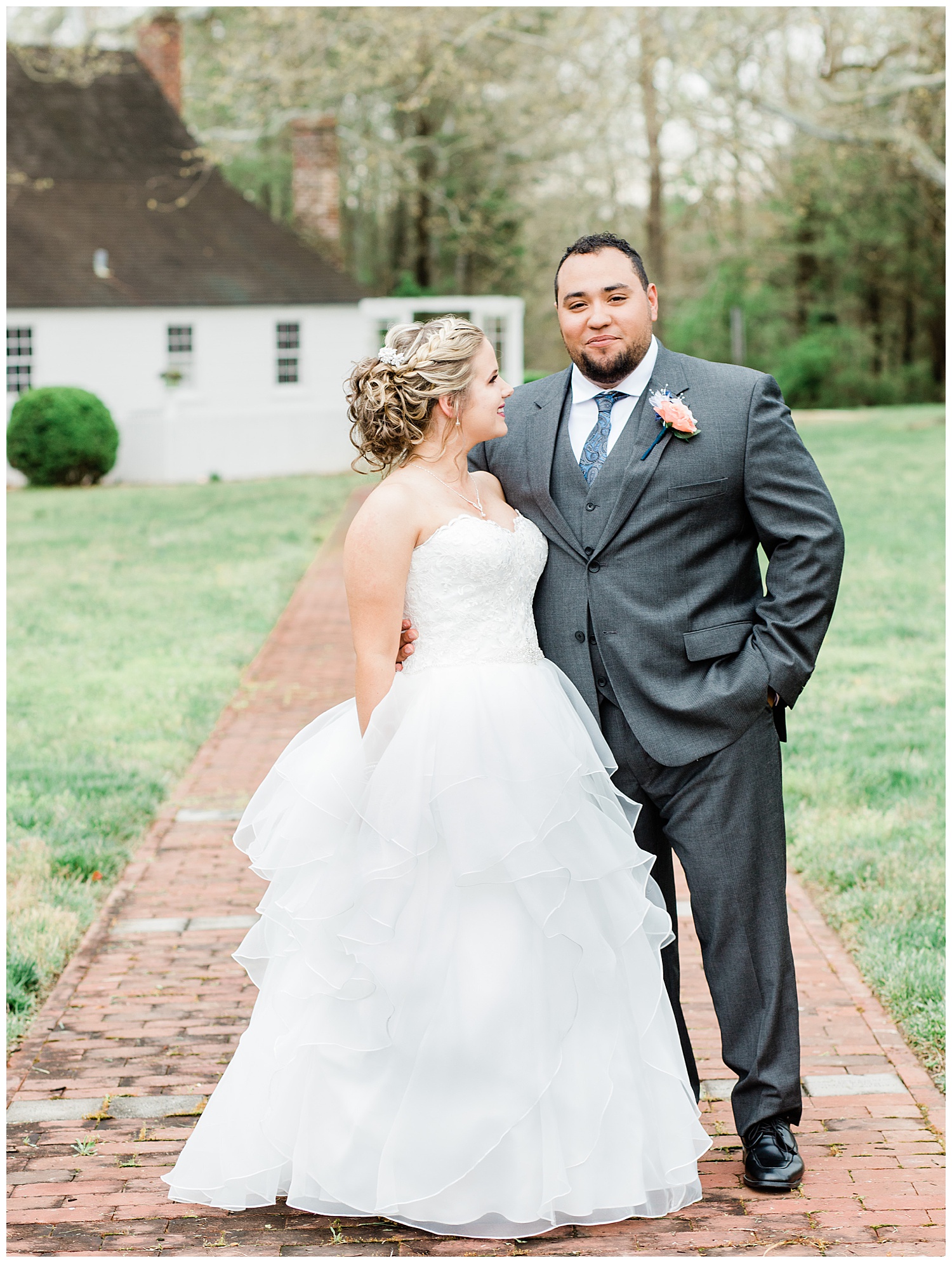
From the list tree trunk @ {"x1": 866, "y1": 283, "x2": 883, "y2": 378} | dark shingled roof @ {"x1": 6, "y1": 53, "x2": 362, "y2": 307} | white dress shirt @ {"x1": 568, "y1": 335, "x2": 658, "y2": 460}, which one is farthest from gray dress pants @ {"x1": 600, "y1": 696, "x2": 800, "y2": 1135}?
tree trunk @ {"x1": 866, "y1": 283, "x2": 883, "y2": 378}

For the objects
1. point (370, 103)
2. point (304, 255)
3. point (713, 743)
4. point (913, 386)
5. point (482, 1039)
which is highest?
point (370, 103)

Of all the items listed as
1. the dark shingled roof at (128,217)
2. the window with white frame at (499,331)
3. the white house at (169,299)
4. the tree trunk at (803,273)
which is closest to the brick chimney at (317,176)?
the white house at (169,299)

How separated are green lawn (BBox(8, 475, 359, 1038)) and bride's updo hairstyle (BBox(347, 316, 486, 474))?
2.46m

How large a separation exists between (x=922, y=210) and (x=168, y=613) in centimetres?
2930

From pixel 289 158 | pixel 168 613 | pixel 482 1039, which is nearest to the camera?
pixel 482 1039

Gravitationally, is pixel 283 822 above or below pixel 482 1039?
above

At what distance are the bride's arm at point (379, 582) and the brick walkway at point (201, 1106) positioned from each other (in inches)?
53.0

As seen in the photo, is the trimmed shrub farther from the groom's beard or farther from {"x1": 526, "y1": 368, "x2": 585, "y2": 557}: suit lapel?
the groom's beard

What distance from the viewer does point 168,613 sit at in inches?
498

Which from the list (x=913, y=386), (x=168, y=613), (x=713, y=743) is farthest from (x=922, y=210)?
(x=713, y=743)

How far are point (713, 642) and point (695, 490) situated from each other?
0.38 meters

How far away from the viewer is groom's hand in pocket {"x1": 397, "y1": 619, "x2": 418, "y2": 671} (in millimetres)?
3547

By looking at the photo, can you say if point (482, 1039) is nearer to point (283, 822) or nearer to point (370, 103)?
point (283, 822)

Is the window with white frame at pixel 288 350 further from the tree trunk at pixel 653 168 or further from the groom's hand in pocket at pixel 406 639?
the groom's hand in pocket at pixel 406 639
